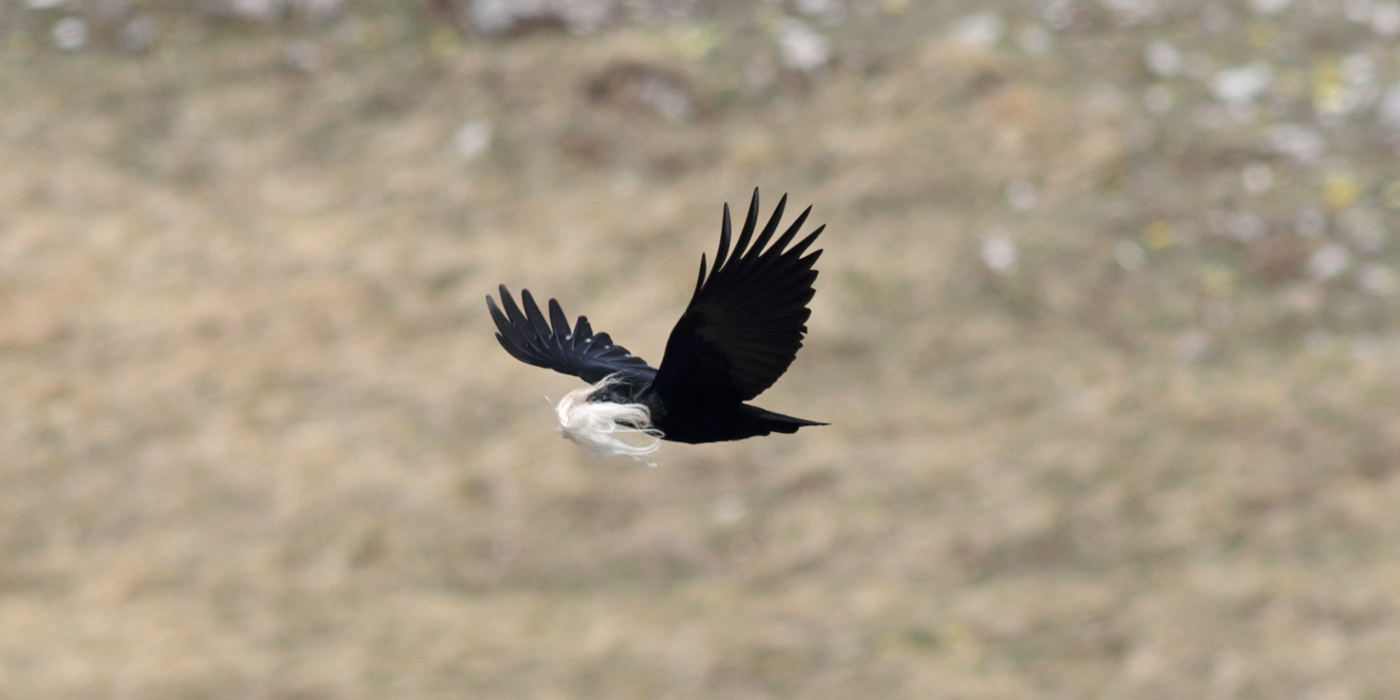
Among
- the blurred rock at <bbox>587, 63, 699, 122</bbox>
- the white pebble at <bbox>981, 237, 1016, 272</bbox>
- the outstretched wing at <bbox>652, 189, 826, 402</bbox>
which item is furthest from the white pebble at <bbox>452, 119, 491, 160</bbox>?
the outstretched wing at <bbox>652, 189, 826, 402</bbox>

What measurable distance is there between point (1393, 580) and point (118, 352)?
1202 cm

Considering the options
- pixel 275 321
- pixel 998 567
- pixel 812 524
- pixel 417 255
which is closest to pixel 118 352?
pixel 275 321

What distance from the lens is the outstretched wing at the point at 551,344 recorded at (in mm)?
4547

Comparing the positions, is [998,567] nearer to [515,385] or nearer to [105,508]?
[515,385]

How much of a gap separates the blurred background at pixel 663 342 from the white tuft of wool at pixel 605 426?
8.63m

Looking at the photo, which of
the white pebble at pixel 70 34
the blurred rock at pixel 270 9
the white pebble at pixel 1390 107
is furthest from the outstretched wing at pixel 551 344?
the white pebble at pixel 70 34

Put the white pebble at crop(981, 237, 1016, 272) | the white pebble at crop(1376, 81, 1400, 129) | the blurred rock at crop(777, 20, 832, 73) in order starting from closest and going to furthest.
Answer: the white pebble at crop(981, 237, 1016, 272) < the white pebble at crop(1376, 81, 1400, 129) < the blurred rock at crop(777, 20, 832, 73)

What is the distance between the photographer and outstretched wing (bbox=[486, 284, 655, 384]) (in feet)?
14.9

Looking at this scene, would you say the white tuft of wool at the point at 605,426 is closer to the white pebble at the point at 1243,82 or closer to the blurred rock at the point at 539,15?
the white pebble at the point at 1243,82

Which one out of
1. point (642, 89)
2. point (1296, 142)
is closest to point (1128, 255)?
point (1296, 142)

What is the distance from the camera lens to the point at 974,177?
1571cm

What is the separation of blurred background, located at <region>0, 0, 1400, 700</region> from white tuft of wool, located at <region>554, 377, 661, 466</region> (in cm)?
Result: 863

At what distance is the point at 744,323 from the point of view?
143 inches

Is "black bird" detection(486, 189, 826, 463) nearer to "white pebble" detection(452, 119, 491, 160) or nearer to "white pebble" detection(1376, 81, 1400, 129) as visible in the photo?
"white pebble" detection(452, 119, 491, 160)
